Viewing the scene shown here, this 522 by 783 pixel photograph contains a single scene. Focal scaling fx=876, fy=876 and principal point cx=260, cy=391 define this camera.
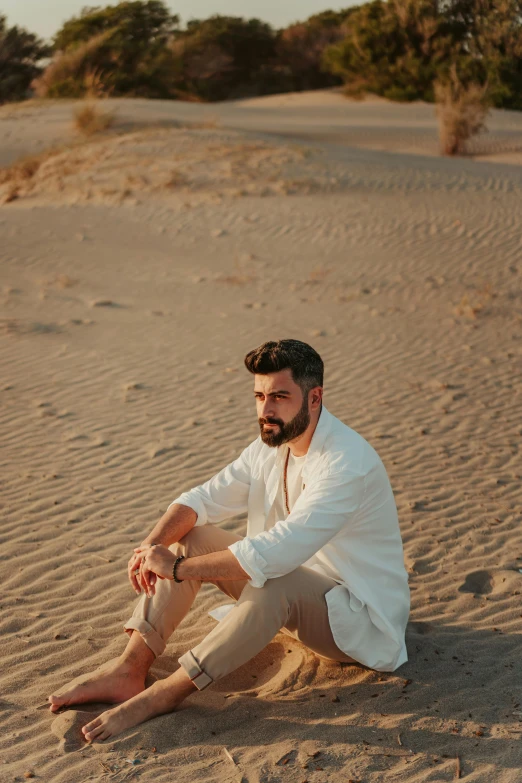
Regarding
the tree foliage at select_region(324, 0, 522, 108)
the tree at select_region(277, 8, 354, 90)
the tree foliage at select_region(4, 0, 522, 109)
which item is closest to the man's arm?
the tree foliage at select_region(4, 0, 522, 109)

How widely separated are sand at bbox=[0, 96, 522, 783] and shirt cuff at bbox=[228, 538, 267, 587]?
592 mm

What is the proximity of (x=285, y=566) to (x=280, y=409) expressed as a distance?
0.61m

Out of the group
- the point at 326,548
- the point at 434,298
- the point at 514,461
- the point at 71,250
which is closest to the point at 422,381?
the point at 514,461

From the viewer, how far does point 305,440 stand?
3.49 meters

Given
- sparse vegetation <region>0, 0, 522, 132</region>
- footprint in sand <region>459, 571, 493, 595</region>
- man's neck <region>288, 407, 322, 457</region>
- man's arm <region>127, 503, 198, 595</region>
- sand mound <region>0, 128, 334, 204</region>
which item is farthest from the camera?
sparse vegetation <region>0, 0, 522, 132</region>

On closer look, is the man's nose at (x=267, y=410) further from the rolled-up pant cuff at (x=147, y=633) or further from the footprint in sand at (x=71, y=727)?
the footprint in sand at (x=71, y=727)

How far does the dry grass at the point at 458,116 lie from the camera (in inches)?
850

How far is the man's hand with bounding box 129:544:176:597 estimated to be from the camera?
339cm

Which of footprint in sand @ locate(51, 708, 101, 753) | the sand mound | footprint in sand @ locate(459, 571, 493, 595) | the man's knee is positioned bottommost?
footprint in sand @ locate(459, 571, 493, 595)

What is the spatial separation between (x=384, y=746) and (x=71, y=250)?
11658 mm

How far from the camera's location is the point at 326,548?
350 centimetres

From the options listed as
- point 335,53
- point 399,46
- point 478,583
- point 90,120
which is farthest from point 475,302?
point 335,53

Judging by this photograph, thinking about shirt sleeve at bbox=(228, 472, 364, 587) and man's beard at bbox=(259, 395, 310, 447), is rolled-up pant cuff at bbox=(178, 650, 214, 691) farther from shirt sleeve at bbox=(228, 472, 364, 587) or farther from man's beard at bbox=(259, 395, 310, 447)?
man's beard at bbox=(259, 395, 310, 447)

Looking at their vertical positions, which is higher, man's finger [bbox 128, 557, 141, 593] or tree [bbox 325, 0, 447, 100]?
tree [bbox 325, 0, 447, 100]
